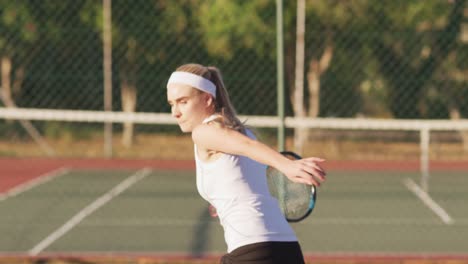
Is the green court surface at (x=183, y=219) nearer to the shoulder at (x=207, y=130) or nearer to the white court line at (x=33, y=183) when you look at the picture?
the white court line at (x=33, y=183)

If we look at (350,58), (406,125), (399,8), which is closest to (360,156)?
(350,58)

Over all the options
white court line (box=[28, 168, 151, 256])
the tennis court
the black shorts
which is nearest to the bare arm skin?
→ the black shorts

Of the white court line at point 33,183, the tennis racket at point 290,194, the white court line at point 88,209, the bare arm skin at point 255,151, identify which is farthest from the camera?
the white court line at point 33,183

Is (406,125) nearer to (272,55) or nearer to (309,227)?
(309,227)

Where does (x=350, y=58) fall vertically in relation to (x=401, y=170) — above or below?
above

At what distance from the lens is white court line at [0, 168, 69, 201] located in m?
11.0

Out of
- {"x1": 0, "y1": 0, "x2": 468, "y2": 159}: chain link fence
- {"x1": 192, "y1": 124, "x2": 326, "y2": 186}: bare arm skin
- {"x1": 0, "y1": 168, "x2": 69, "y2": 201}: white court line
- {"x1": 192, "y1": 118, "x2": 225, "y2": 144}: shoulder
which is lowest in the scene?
{"x1": 0, "y1": 168, "x2": 69, "y2": 201}: white court line

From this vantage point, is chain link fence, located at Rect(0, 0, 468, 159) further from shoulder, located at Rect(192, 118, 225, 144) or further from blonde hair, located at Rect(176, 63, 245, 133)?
shoulder, located at Rect(192, 118, 225, 144)

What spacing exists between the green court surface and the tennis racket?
3796 millimetres

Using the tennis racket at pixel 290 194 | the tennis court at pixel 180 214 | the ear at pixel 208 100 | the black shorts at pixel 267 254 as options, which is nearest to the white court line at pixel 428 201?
the tennis court at pixel 180 214

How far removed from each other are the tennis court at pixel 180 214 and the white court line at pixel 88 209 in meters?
0.01

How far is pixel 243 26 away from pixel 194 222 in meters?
6.47

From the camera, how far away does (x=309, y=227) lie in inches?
341

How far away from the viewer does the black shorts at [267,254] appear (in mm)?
2896
